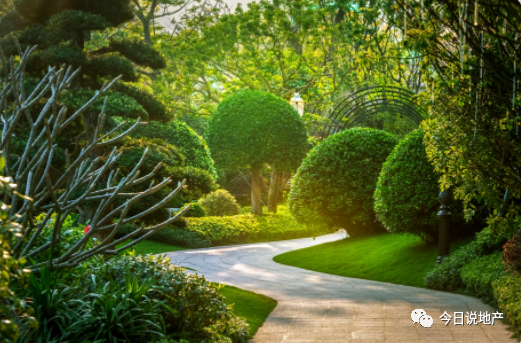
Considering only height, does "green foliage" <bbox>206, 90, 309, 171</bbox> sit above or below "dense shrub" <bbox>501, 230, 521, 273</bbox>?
above

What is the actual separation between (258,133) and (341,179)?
8.34 meters

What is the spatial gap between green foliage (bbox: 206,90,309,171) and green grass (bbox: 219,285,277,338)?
13691 mm

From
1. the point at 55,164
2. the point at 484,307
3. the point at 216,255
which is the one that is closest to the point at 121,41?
the point at 55,164

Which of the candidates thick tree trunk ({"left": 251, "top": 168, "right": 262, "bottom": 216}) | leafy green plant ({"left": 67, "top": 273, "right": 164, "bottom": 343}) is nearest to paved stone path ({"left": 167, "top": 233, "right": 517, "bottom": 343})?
leafy green plant ({"left": 67, "top": 273, "right": 164, "bottom": 343})

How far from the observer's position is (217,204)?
79.2 ft

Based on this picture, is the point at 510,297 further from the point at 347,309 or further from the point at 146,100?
the point at 146,100

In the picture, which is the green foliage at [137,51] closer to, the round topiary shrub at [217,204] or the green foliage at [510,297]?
the green foliage at [510,297]

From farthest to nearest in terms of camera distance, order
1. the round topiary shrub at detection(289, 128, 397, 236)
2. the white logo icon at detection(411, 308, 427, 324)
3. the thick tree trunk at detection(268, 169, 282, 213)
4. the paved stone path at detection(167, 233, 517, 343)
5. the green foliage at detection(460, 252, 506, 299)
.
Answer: the thick tree trunk at detection(268, 169, 282, 213) → the round topiary shrub at detection(289, 128, 397, 236) → the green foliage at detection(460, 252, 506, 299) → the white logo icon at detection(411, 308, 427, 324) → the paved stone path at detection(167, 233, 517, 343)

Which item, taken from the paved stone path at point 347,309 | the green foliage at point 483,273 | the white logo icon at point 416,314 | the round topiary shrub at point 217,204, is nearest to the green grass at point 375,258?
the paved stone path at point 347,309

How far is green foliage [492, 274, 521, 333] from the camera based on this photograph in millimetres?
5891

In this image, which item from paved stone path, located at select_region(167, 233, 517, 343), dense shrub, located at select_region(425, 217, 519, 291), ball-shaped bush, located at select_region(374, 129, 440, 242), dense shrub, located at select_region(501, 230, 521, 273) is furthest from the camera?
ball-shaped bush, located at select_region(374, 129, 440, 242)

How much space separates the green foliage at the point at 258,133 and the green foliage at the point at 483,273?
14.1 m

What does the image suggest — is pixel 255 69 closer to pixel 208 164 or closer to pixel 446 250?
pixel 208 164

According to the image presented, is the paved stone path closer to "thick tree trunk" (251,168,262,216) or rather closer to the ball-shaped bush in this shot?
the ball-shaped bush
